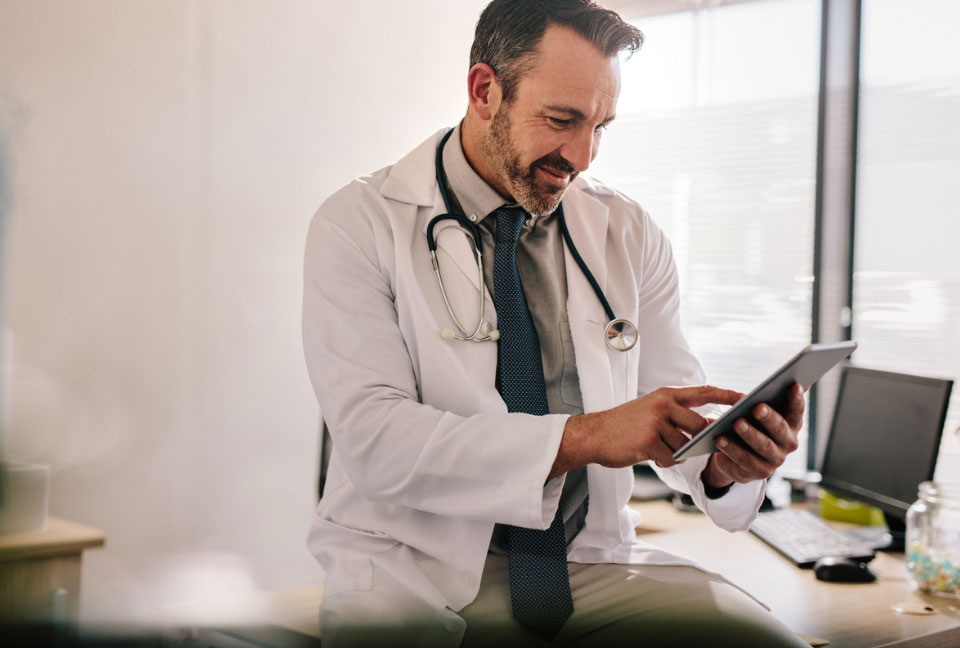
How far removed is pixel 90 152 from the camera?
1637mm

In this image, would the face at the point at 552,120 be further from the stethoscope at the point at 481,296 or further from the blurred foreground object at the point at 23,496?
the blurred foreground object at the point at 23,496

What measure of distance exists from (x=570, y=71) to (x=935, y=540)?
1.10 metres

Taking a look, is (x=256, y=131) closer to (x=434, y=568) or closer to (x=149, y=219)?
(x=149, y=219)

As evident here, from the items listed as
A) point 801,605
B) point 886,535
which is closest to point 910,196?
point 886,535

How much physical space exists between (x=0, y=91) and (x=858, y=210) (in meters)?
2.50

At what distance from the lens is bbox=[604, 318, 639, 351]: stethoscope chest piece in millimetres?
1301

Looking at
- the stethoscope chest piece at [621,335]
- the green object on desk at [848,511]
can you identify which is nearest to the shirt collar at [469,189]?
the stethoscope chest piece at [621,335]

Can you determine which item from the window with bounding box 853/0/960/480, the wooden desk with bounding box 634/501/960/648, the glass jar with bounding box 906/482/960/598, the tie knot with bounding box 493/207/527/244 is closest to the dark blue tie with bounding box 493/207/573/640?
the tie knot with bounding box 493/207/527/244

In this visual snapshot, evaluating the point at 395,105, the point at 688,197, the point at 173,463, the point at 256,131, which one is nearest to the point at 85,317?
the point at 173,463

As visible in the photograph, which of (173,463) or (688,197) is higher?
(688,197)

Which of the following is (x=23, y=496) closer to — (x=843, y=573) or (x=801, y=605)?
(x=801, y=605)

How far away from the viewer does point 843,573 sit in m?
1.59

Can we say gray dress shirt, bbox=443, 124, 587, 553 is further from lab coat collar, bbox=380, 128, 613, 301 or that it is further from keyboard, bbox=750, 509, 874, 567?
keyboard, bbox=750, 509, 874, 567

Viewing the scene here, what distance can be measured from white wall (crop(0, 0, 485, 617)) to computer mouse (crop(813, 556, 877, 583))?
1383 mm
